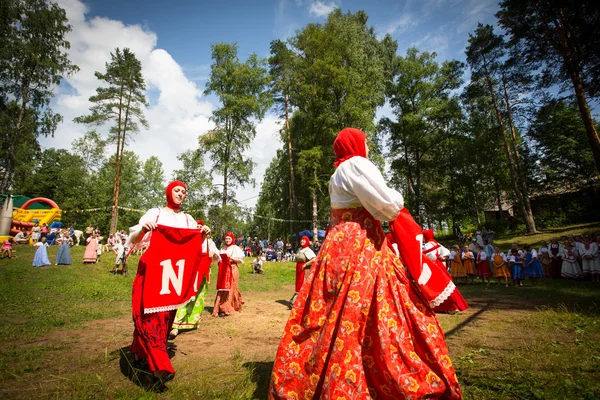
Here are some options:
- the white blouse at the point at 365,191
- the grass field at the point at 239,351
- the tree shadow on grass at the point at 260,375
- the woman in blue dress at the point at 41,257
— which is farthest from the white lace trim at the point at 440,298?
the woman in blue dress at the point at 41,257

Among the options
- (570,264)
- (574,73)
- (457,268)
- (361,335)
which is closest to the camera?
(361,335)

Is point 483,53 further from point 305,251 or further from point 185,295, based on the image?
point 185,295

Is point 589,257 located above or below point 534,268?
above

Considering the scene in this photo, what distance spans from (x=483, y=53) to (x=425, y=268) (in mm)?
28403

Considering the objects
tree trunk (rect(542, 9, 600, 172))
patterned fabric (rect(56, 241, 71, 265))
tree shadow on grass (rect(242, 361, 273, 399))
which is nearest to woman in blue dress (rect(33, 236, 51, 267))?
patterned fabric (rect(56, 241, 71, 265))

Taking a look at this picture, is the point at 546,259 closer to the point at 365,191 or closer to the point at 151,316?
the point at 365,191

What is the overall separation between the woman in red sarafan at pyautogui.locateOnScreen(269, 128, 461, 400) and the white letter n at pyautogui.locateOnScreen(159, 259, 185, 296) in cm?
203

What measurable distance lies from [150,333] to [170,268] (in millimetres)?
763

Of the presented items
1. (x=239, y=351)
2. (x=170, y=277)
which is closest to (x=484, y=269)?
(x=239, y=351)

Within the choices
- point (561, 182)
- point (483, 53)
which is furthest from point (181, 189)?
point (561, 182)

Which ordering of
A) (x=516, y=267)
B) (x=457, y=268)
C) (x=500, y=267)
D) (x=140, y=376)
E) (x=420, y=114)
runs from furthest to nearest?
(x=420, y=114), (x=457, y=268), (x=500, y=267), (x=516, y=267), (x=140, y=376)

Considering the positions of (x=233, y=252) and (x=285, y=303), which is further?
(x=285, y=303)

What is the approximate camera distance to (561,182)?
31.5 meters

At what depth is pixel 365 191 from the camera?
222cm
